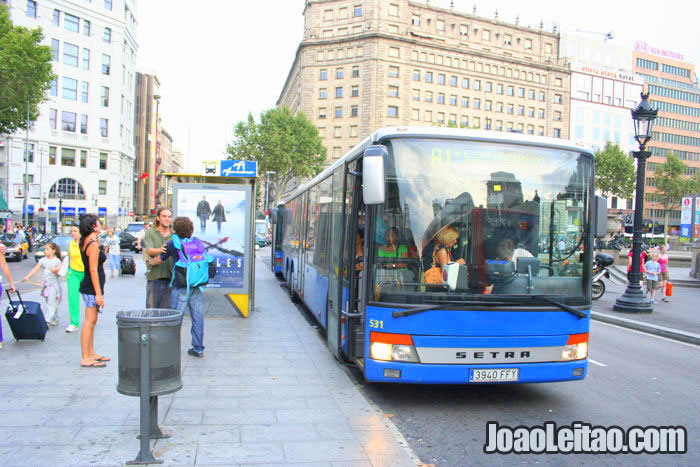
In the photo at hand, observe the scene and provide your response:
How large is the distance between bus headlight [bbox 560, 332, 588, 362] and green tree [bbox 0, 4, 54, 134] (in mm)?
28001

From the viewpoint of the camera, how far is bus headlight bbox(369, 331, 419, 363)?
19.0 ft

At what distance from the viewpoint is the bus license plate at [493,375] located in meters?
5.84

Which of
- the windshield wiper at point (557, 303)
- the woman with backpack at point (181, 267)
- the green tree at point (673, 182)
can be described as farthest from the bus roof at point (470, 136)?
the green tree at point (673, 182)

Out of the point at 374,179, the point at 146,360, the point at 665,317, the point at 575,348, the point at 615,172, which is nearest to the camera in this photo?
the point at 146,360

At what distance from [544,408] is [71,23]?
2514 inches

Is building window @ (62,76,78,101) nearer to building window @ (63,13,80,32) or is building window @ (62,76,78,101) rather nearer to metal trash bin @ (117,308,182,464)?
building window @ (63,13,80,32)

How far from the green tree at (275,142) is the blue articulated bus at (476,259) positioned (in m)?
64.0

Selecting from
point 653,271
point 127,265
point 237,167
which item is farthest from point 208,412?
point 127,265

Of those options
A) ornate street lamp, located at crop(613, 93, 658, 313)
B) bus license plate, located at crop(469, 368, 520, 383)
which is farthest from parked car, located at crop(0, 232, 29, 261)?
bus license plate, located at crop(469, 368, 520, 383)

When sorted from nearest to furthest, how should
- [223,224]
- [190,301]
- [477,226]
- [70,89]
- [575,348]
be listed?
[477,226] < [575,348] < [190,301] < [223,224] < [70,89]

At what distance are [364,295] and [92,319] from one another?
334 centimetres

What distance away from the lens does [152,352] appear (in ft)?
13.8

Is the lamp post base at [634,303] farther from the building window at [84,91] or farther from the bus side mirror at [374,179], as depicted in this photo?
the building window at [84,91]

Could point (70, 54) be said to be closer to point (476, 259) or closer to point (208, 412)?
point (208, 412)
